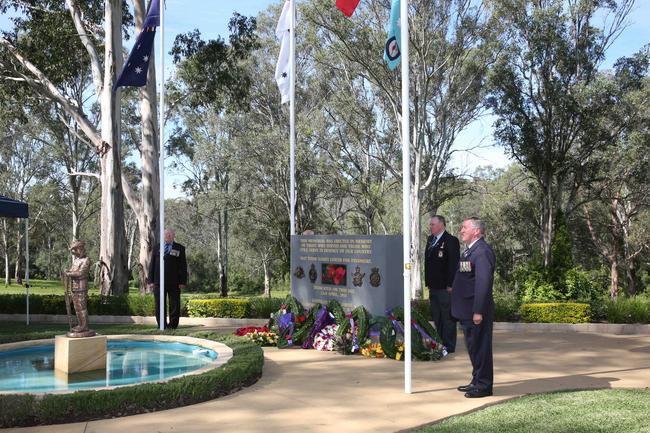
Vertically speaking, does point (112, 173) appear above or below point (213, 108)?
below

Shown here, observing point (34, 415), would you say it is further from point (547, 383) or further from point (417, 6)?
point (417, 6)

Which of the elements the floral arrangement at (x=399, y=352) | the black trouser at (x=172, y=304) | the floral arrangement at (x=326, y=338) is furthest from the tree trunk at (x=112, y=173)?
the floral arrangement at (x=399, y=352)

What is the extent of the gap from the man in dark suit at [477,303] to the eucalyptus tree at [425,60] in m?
18.6

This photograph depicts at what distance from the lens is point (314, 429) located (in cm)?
489

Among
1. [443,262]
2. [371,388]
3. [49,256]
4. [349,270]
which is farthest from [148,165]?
[49,256]

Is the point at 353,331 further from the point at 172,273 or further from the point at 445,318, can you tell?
the point at 172,273

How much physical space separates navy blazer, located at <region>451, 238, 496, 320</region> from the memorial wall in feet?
7.35

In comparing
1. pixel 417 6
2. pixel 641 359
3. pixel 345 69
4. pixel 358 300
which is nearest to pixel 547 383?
pixel 641 359

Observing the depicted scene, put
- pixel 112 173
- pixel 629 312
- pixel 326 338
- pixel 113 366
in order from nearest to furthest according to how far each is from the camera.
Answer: pixel 113 366 → pixel 326 338 → pixel 629 312 → pixel 112 173

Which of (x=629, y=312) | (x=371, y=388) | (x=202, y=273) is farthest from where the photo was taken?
(x=202, y=273)

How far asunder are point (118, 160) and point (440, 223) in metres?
11.9

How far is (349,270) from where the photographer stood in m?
9.07

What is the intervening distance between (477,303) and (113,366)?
191 inches

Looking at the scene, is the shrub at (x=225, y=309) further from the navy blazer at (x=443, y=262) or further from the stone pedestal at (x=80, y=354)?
the stone pedestal at (x=80, y=354)
